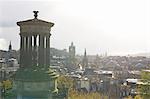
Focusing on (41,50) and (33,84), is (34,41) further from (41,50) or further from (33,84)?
(33,84)

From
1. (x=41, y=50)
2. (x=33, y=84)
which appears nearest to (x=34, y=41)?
(x=41, y=50)

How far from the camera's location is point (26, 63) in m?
9.05

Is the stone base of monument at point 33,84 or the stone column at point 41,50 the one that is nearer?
the stone base of monument at point 33,84

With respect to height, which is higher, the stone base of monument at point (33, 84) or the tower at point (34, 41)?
the tower at point (34, 41)

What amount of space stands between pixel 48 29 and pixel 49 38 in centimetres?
23

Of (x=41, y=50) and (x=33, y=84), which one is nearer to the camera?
(x=33, y=84)

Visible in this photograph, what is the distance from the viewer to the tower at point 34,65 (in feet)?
29.0

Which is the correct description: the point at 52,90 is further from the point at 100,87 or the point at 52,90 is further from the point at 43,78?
the point at 100,87

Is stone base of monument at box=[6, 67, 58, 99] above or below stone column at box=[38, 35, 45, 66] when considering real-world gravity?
below

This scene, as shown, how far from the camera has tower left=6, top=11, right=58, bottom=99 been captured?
884 cm

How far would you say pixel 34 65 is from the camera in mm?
8969

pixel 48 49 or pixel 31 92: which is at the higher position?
pixel 48 49

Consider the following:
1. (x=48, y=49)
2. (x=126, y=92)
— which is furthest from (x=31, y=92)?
(x=126, y=92)

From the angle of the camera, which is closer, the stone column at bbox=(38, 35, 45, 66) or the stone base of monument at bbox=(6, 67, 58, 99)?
the stone base of monument at bbox=(6, 67, 58, 99)
